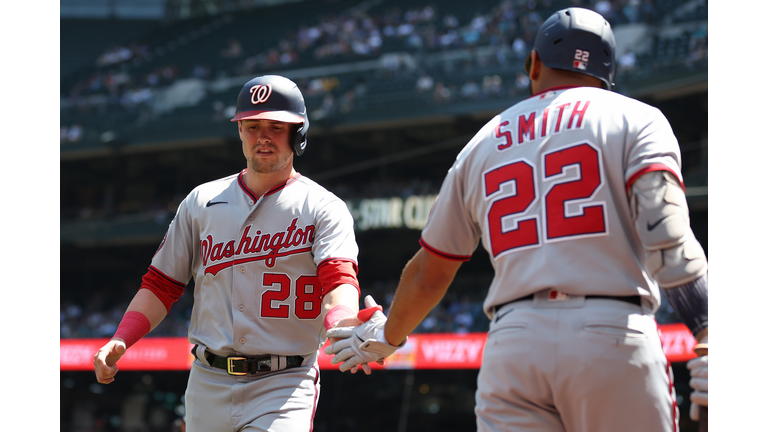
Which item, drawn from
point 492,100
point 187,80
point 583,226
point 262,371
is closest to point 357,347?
point 262,371

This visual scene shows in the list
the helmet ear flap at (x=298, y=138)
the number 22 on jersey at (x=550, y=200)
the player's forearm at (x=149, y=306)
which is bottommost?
the player's forearm at (x=149, y=306)

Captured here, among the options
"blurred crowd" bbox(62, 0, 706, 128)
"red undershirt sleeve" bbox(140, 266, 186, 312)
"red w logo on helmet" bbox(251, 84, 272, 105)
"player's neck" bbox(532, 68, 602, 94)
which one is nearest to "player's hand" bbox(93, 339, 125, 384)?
"red undershirt sleeve" bbox(140, 266, 186, 312)

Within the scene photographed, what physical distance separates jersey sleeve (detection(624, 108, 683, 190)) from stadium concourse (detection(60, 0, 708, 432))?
1251cm

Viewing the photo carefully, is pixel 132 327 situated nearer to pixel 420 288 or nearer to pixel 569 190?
pixel 420 288

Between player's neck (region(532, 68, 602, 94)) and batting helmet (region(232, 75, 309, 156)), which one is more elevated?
batting helmet (region(232, 75, 309, 156))

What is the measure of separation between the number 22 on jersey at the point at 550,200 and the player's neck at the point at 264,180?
1.57 m

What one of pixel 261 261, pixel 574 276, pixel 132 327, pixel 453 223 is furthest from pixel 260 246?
pixel 574 276

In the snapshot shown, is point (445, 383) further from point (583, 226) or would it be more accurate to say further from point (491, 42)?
point (583, 226)

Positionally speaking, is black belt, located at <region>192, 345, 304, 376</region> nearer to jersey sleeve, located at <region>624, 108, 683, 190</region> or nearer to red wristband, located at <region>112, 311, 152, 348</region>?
red wristband, located at <region>112, 311, 152, 348</region>

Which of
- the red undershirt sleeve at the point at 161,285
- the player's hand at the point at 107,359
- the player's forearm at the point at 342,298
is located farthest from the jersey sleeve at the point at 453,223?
the red undershirt sleeve at the point at 161,285

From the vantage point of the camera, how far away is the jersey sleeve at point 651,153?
1968 millimetres

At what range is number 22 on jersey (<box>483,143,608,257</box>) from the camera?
200cm

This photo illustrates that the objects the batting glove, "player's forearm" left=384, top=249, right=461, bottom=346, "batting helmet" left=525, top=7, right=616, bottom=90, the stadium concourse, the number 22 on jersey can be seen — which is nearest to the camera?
the number 22 on jersey

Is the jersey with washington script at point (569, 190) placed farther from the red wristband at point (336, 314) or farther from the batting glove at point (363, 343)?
the red wristband at point (336, 314)
